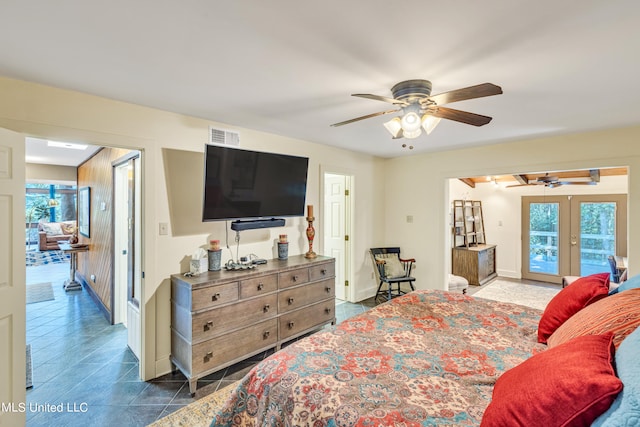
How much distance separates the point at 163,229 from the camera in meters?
2.73

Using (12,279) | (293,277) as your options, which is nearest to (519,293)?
(293,277)

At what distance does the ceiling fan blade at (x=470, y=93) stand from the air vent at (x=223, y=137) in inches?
80.5

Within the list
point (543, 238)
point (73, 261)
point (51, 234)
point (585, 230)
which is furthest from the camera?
point (51, 234)

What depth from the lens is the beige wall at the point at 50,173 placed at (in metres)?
6.27

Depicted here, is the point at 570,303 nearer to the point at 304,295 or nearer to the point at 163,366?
the point at 304,295

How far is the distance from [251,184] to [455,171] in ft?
10.0

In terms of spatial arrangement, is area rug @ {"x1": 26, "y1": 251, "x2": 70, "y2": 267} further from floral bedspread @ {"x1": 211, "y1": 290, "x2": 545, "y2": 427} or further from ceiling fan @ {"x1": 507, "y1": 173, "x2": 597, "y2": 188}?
ceiling fan @ {"x1": 507, "y1": 173, "x2": 597, "y2": 188}

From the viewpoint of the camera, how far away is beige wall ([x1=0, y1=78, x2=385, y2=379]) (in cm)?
209

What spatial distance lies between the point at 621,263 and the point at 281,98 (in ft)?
17.6

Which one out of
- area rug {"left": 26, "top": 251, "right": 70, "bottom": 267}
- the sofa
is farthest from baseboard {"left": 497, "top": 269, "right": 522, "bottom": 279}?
the sofa

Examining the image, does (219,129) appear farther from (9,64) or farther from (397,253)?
(397,253)

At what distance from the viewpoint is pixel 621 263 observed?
4.31 meters

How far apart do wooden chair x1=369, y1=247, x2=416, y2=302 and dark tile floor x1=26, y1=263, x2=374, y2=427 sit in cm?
227

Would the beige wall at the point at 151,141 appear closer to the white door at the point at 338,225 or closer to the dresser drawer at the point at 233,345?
the dresser drawer at the point at 233,345
